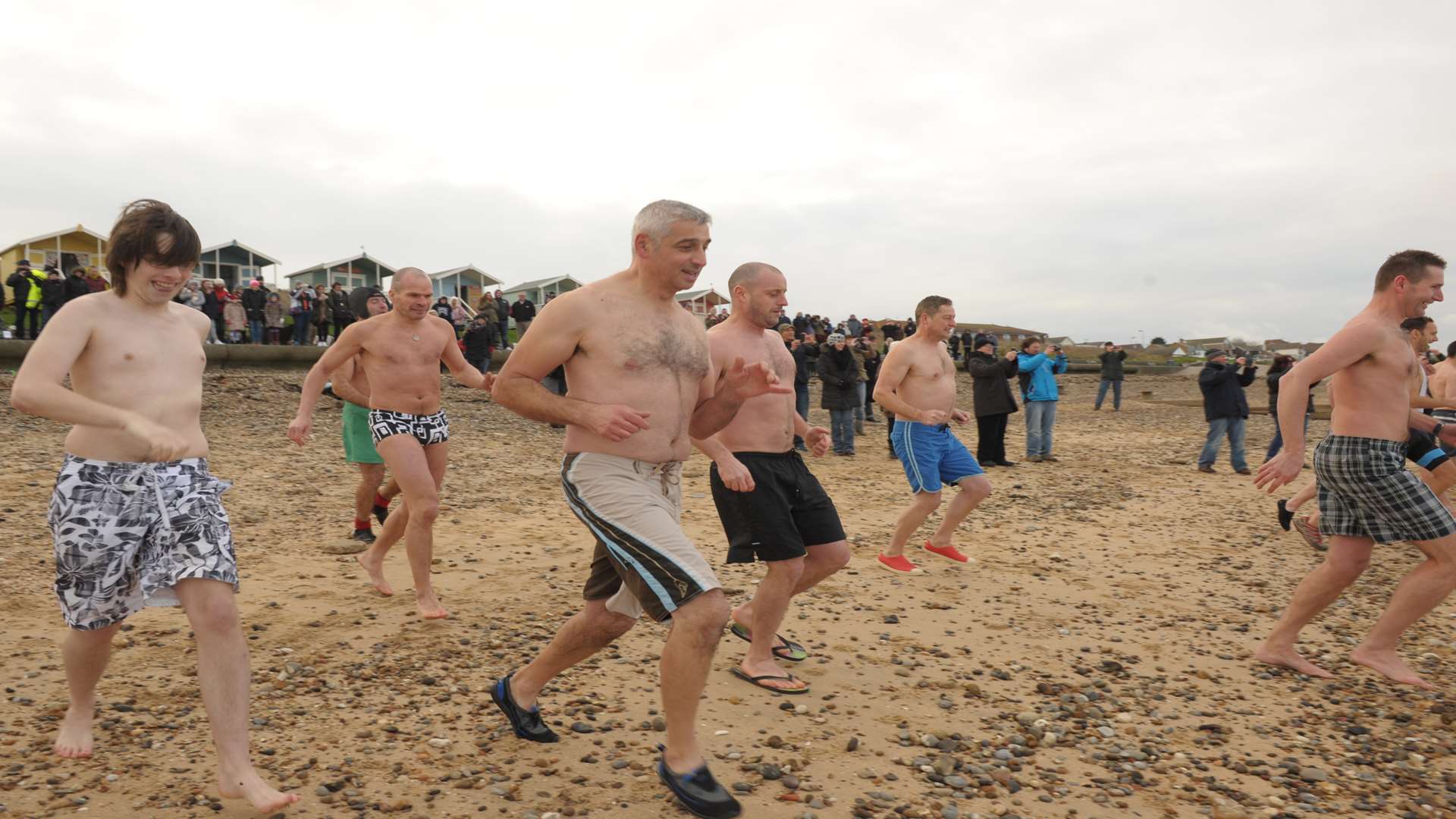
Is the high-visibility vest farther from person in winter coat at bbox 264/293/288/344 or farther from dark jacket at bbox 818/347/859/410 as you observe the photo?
dark jacket at bbox 818/347/859/410

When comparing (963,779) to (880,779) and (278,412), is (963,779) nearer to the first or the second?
(880,779)

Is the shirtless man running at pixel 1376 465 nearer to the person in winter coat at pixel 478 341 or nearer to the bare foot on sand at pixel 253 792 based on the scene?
the bare foot on sand at pixel 253 792

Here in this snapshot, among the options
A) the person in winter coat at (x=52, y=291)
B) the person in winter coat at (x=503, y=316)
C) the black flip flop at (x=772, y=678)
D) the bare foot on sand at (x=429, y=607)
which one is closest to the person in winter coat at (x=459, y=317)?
the person in winter coat at (x=503, y=316)

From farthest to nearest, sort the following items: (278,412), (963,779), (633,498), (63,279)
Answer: (63,279) < (278,412) < (963,779) < (633,498)

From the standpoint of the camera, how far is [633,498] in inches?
129

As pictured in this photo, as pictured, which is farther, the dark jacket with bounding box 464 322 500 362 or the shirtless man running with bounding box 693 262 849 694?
the dark jacket with bounding box 464 322 500 362

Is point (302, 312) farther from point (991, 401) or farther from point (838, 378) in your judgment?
point (991, 401)

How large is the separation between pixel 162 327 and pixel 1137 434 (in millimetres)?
18539

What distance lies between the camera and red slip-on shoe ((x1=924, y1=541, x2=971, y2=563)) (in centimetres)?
721

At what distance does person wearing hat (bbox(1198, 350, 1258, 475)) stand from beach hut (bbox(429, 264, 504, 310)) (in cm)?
3320

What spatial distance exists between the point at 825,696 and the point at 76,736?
118 inches

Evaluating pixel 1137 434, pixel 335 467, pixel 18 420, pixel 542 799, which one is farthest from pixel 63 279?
pixel 1137 434

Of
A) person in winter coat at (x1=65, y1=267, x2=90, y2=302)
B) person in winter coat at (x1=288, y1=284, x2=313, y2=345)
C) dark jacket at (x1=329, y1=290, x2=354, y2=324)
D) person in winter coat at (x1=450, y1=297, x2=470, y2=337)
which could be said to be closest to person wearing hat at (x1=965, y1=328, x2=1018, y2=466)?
person in winter coat at (x1=450, y1=297, x2=470, y2=337)

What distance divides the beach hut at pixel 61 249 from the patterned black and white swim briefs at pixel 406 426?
33.2 metres
